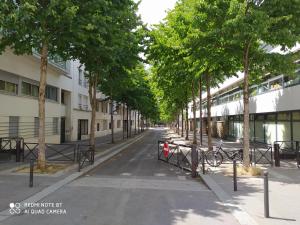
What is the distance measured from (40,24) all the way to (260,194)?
9.55 m

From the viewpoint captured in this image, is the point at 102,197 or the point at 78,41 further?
the point at 78,41

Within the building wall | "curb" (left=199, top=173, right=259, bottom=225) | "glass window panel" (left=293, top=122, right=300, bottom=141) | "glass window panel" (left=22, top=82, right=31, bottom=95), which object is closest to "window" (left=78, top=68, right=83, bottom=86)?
"glass window panel" (left=22, top=82, right=31, bottom=95)

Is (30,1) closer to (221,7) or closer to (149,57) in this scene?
(221,7)

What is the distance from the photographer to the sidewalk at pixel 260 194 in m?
7.59

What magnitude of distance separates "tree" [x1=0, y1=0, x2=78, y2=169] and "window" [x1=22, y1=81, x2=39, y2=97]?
10841 mm

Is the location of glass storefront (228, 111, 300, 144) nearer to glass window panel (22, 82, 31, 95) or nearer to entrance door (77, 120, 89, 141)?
entrance door (77, 120, 89, 141)

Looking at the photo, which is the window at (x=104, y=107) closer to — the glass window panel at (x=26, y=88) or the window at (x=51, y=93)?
the window at (x=51, y=93)

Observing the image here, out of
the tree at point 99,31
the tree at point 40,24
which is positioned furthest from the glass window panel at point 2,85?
the tree at point 40,24

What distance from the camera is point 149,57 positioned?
19.6m

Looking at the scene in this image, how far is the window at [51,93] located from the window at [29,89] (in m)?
2.41

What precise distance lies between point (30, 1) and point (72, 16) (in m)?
1.48

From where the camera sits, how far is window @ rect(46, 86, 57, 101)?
1165 inches

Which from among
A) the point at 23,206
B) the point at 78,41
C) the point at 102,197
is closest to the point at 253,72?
the point at 78,41

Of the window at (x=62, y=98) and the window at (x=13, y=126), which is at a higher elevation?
the window at (x=62, y=98)
